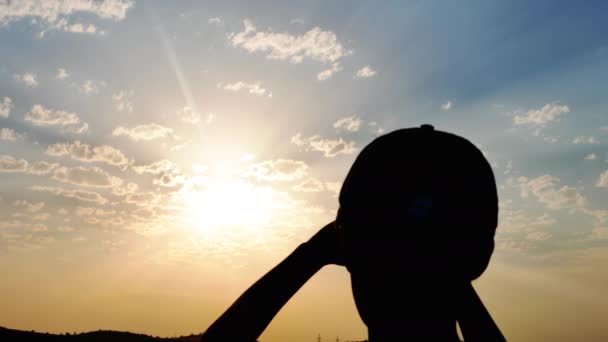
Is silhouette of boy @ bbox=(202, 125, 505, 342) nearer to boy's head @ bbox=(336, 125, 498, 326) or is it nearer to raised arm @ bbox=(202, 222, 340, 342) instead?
boy's head @ bbox=(336, 125, 498, 326)

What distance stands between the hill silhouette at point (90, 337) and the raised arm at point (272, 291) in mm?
9699

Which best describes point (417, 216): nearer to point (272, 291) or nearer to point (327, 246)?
point (327, 246)

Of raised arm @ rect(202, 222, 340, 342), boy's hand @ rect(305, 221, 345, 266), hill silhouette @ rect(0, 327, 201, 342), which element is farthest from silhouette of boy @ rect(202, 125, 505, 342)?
hill silhouette @ rect(0, 327, 201, 342)

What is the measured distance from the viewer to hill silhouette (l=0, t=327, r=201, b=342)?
1595cm

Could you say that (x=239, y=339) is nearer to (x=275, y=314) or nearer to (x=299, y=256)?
(x=275, y=314)

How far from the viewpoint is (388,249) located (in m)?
2.97

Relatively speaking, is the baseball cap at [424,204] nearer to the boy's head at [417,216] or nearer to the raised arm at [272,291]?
the boy's head at [417,216]

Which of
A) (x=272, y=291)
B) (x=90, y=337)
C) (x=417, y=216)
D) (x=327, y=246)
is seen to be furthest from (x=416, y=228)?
(x=90, y=337)

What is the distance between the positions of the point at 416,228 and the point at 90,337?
19.7 m

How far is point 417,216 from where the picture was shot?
2877 millimetres

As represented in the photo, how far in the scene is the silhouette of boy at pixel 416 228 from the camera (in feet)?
9.58

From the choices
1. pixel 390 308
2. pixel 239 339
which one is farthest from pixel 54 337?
pixel 390 308

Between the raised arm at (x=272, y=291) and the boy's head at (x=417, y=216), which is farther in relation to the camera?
the raised arm at (x=272, y=291)

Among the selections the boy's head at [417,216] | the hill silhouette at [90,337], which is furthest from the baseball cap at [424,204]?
the hill silhouette at [90,337]
